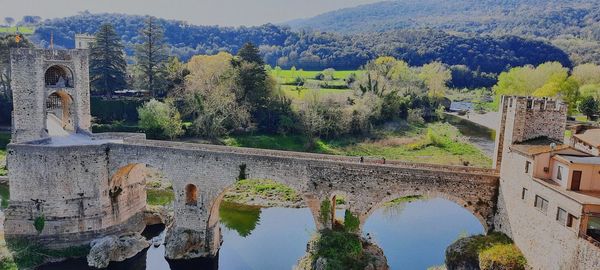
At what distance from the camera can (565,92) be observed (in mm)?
50344

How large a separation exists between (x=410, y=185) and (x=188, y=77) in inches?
1342

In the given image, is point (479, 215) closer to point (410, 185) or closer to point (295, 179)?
point (410, 185)

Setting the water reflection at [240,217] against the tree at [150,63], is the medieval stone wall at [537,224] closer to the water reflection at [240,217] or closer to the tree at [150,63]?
the water reflection at [240,217]

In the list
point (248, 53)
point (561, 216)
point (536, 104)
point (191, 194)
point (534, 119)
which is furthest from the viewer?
point (248, 53)

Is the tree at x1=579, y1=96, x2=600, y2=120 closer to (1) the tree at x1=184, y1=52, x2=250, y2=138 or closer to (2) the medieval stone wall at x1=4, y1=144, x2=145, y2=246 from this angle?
(1) the tree at x1=184, y1=52, x2=250, y2=138

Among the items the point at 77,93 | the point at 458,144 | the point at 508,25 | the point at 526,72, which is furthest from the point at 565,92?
the point at 508,25

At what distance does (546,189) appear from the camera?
18156mm

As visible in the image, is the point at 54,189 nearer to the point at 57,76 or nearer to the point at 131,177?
the point at 131,177

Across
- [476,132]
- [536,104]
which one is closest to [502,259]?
[536,104]

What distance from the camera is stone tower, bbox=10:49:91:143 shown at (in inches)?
1081

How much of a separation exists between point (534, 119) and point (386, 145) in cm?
2895

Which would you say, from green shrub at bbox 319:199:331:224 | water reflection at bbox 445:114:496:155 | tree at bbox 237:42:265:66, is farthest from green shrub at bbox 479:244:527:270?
tree at bbox 237:42:265:66

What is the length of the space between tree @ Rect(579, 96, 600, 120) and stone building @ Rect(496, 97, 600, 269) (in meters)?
34.1

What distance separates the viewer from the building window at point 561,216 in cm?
1700
